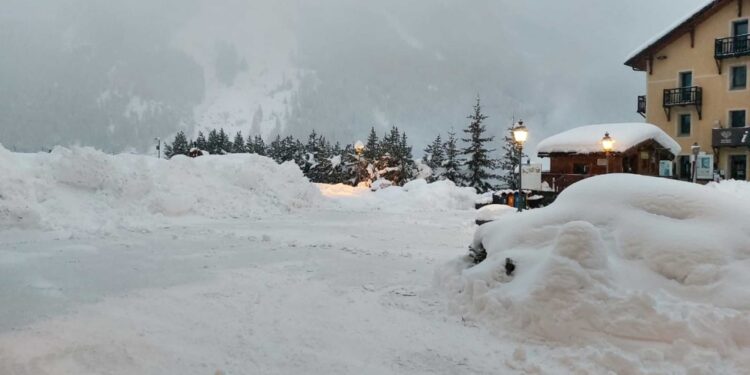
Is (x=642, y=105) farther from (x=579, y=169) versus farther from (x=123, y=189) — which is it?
(x=123, y=189)

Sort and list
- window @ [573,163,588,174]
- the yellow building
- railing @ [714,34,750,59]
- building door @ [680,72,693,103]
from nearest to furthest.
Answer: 1. window @ [573,163,588,174]
2. railing @ [714,34,750,59]
3. the yellow building
4. building door @ [680,72,693,103]

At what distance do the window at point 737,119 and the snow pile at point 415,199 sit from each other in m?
19.6

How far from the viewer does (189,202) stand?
54.4ft

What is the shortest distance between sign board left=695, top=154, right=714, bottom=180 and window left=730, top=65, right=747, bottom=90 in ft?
18.4

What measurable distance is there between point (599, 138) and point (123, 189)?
22149mm

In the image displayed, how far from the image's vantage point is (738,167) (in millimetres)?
32688

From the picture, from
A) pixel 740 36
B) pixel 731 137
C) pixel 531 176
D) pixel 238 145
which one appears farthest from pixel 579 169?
pixel 238 145

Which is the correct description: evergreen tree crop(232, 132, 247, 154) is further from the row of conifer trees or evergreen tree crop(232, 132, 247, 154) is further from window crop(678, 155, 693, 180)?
window crop(678, 155, 693, 180)

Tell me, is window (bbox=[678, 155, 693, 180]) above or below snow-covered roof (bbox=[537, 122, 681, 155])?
below

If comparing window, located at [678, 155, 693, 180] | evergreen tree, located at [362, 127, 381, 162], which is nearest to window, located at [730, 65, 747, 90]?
window, located at [678, 155, 693, 180]

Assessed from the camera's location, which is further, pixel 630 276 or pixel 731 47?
pixel 731 47

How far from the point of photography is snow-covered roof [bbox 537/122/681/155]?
24.9 metres

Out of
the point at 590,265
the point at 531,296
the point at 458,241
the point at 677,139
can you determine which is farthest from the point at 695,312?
the point at 677,139

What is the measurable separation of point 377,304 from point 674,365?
327 centimetres
